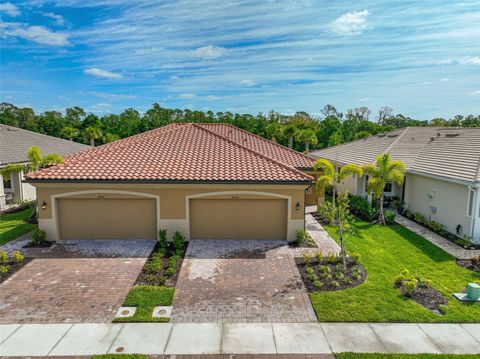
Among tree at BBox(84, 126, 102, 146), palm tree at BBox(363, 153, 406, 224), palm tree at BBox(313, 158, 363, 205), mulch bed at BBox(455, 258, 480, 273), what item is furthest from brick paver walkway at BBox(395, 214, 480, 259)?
tree at BBox(84, 126, 102, 146)

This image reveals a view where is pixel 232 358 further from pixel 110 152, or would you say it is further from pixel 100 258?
pixel 110 152

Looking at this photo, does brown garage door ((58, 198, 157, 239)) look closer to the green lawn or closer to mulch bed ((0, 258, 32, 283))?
mulch bed ((0, 258, 32, 283))

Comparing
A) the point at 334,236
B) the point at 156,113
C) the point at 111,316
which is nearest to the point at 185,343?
the point at 111,316

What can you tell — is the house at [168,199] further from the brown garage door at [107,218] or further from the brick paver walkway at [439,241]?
the brick paver walkway at [439,241]

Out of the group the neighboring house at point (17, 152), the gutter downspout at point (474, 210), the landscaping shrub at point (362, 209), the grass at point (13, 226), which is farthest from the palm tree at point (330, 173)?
the neighboring house at point (17, 152)

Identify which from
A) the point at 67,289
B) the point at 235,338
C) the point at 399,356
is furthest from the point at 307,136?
the point at 235,338

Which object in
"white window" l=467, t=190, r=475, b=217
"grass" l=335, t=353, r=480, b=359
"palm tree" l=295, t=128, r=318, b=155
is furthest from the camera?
"palm tree" l=295, t=128, r=318, b=155
